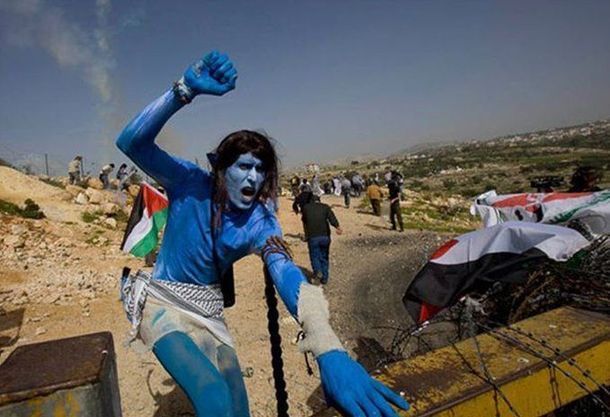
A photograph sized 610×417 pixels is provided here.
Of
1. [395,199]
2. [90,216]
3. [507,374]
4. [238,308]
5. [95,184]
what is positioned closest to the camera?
[507,374]

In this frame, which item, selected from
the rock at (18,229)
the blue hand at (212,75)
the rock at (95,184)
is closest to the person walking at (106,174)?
the rock at (95,184)

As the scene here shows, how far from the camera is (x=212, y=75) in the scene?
217 centimetres

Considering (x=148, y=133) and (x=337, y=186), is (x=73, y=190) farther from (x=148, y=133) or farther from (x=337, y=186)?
(x=148, y=133)

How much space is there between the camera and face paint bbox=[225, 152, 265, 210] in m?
2.44

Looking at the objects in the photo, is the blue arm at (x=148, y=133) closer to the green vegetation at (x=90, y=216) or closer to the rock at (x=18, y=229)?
the rock at (x=18, y=229)

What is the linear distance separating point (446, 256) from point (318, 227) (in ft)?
15.7

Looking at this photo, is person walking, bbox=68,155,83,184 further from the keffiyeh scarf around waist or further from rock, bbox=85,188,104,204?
the keffiyeh scarf around waist

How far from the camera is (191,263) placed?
8.21ft

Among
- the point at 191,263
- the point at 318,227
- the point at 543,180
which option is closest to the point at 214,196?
the point at 191,263

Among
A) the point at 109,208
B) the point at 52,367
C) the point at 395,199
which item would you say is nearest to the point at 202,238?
the point at 52,367

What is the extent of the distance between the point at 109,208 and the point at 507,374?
1617 cm

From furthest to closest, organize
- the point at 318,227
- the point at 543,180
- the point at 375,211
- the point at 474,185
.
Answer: the point at 474,185, the point at 375,211, the point at 318,227, the point at 543,180

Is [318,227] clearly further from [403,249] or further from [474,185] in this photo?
[474,185]

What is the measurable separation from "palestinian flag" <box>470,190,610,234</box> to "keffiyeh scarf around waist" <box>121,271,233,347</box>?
3.73 meters
